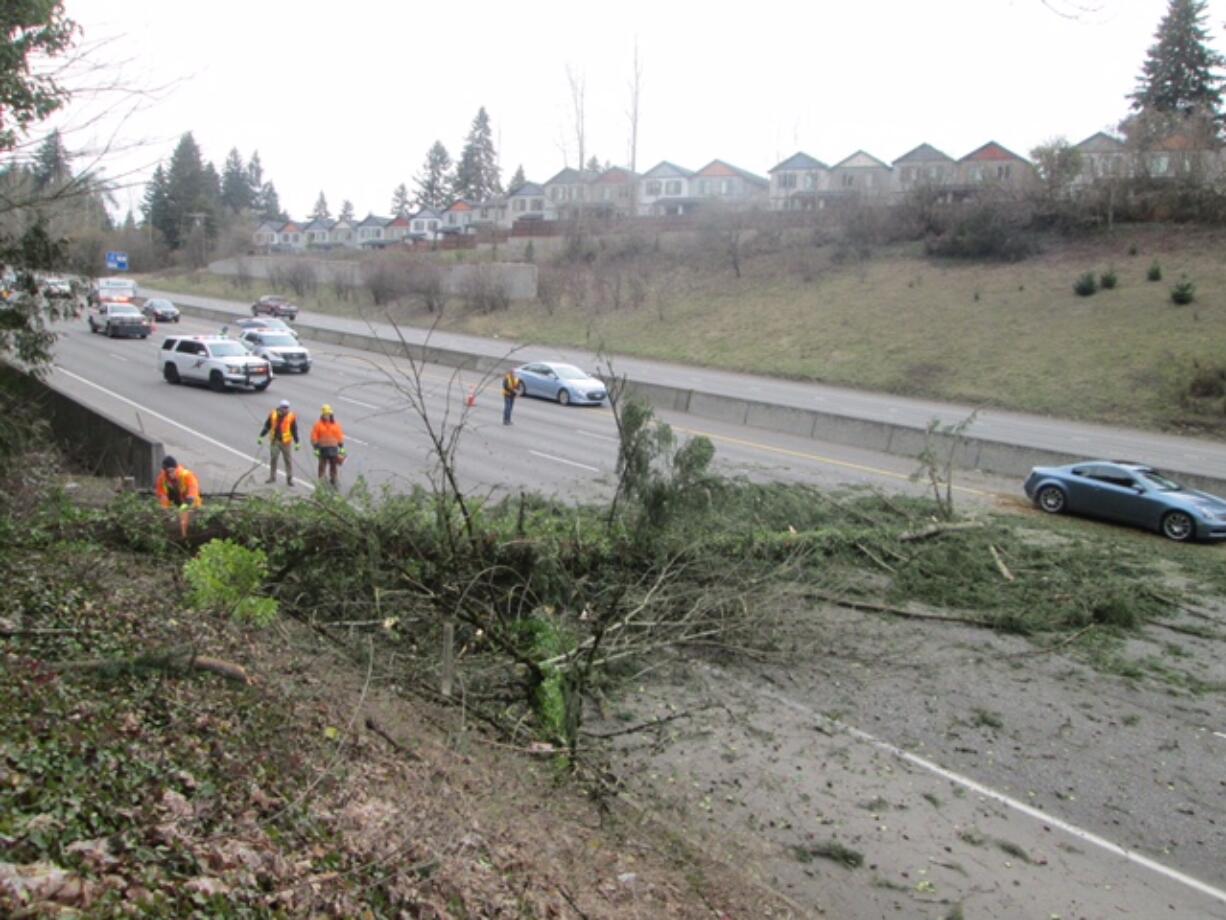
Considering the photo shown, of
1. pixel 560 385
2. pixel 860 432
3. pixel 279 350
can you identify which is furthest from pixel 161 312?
pixel 860 432

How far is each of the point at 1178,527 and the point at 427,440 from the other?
15730 millimetres

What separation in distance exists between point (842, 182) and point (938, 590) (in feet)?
266

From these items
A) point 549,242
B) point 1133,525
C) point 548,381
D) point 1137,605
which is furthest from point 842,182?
point 1137,605

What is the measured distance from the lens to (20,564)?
A: 9312 millimetres

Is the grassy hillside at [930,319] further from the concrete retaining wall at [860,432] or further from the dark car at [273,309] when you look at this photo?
the dark car at [273,309]

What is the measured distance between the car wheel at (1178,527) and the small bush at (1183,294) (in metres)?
26.8

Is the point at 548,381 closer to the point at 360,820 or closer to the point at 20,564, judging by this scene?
the point at 20,564

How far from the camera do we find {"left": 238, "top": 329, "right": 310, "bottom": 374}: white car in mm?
35375

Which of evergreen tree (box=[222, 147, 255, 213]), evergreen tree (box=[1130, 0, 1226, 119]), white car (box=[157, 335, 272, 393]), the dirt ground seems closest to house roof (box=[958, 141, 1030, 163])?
evergreen tree (box=[1130, 0, 1226, 119])

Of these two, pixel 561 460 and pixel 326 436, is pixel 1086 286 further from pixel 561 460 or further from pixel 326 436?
pixel 326 436

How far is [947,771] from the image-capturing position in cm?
874

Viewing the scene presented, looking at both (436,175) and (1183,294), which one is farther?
(436,175)

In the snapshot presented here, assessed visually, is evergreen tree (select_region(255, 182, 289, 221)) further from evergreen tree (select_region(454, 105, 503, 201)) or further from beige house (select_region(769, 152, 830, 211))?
beige house (select_region(769, 152, 830, 211))

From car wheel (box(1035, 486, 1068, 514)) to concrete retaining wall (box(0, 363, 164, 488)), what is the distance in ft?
54.7
